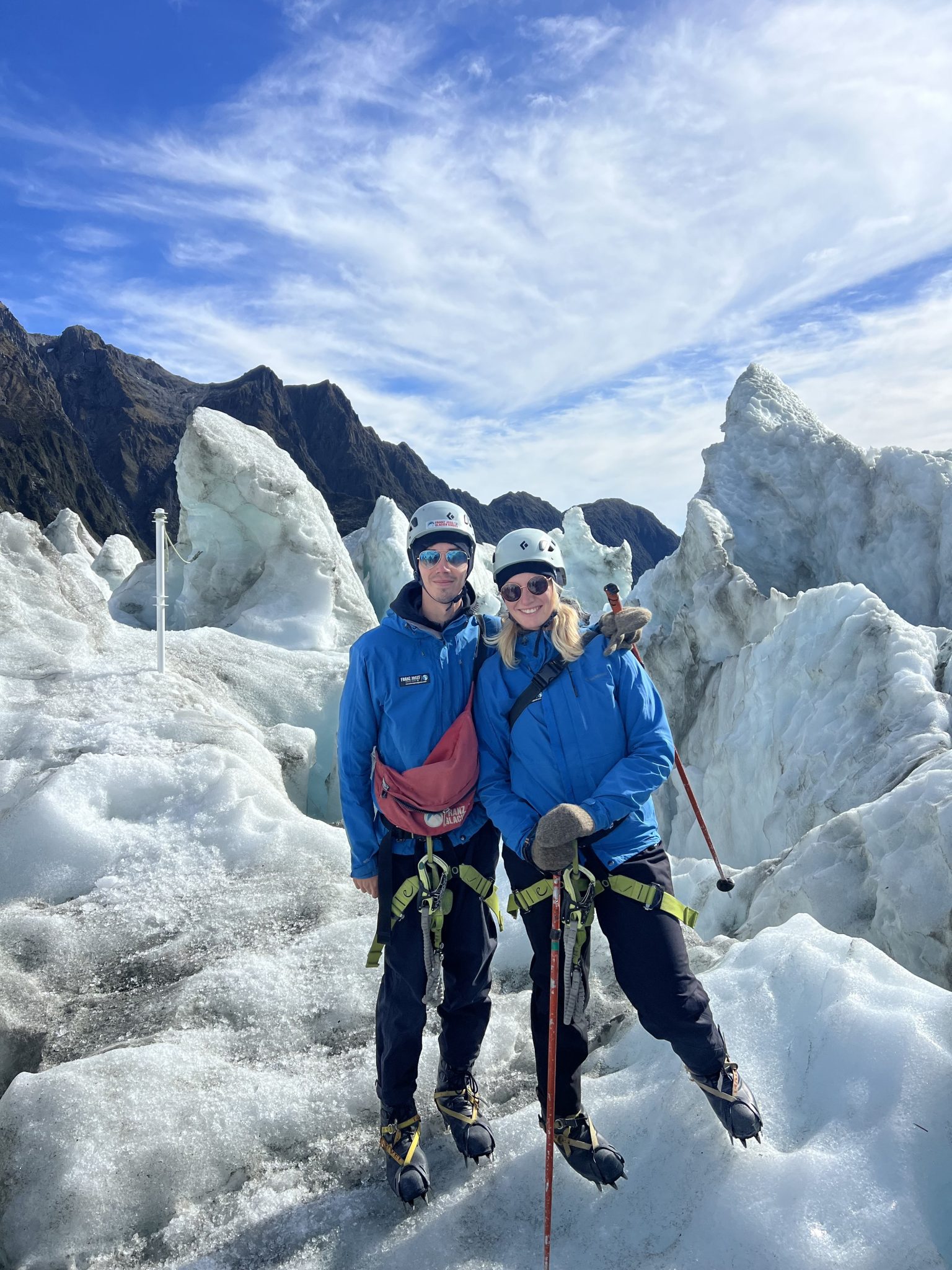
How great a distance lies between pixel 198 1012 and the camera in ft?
12.3

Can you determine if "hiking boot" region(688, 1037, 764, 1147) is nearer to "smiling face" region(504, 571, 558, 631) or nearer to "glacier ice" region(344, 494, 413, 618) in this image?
"smiling face" region(504, 571, 558, 631)

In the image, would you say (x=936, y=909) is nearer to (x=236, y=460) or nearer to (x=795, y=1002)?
(x=795, y=1002)

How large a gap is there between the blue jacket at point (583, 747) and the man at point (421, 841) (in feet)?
0.55

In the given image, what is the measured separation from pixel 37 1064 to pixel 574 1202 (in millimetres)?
2439

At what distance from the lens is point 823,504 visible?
1647 centimetres

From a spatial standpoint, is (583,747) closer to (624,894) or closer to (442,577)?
(624,894)

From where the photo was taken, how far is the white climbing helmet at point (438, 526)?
3.03m

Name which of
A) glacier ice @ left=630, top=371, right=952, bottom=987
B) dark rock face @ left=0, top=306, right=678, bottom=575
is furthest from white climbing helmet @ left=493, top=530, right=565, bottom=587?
dark rock face @ left=0, top=306, right=678, bottom=575

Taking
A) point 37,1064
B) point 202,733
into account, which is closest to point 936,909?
point 37,1064

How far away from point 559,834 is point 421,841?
0.62 metres

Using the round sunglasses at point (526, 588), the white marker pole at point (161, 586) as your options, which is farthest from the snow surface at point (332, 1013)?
the round sunglasses at point (526, 588)

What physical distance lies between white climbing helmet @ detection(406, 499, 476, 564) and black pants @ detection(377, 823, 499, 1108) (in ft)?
3.74

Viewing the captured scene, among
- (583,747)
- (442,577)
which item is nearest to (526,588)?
(442,577)

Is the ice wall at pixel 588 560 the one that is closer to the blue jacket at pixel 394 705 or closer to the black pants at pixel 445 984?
the blue jacket at pixel 394 705
